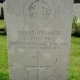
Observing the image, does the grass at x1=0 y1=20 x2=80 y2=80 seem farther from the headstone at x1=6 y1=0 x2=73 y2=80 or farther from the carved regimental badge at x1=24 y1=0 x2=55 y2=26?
the carved regimental badge at x1=24 y1=0 x2=55 y2=26

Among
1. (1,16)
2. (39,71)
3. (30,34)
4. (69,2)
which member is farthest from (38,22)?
(1,16)

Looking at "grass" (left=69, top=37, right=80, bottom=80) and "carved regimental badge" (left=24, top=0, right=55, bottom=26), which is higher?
"carved regimental badge" (left=24, top=0, right=55, bottom=26)

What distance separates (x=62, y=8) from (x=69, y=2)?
0.39 ft

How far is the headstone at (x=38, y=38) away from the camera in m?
3.29

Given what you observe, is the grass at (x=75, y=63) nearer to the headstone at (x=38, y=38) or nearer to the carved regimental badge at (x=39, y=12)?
the headstone at (x=38, y=38)

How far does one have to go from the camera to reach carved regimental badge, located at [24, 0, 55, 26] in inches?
129

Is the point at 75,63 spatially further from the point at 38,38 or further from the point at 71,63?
the point at 38,38

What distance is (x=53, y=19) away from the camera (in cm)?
333

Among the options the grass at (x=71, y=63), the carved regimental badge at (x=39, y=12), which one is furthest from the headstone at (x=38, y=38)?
the grass at (x=71, y=63)

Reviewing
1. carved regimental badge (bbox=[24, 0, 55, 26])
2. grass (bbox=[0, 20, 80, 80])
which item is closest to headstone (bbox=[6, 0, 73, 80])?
carved regimental badge (bbox=[24, 0, 55, 26])

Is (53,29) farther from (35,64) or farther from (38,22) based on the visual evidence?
(35,64)

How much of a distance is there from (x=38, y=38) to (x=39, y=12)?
36 cm

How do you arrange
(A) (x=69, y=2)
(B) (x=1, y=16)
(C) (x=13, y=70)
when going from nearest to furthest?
(A) (x=69, y=2)
(C) (x=13, y=70)
(B) (x=1, y=16)

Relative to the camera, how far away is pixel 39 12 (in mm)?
3324
